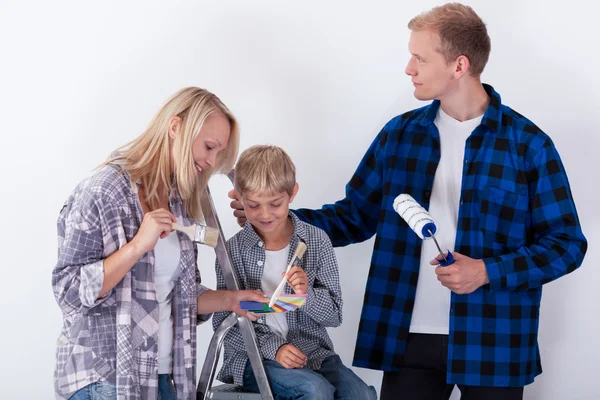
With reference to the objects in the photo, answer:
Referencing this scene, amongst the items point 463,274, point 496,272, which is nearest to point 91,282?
point 463,274

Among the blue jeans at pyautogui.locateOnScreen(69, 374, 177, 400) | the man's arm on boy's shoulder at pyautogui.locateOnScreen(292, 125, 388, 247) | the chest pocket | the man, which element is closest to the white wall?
the man's arm on boy's shoulder at pyautogui.locateOnScreen(292, 125, 388, 247)

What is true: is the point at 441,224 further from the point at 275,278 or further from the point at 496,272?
the point at 275,278

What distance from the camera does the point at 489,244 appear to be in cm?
257

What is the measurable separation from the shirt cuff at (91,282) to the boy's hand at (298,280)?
1.79ft

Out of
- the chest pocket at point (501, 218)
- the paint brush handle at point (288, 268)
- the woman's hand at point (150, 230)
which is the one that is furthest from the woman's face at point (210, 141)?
the chest pocket at point (501, 218)

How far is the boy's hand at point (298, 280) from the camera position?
2.31 metres

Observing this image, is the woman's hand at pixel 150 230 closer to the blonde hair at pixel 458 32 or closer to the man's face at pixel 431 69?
the man's face at pixel 431 69

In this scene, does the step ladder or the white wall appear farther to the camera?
the white wall

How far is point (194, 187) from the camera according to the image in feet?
7.73

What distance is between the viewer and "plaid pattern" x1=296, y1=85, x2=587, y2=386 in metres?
2.51

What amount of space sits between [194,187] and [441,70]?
84 cm

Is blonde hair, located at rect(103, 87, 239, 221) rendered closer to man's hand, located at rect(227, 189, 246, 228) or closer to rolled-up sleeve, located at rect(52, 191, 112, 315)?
rolled-up sleeve, located at rect(52, 191, 112, 315)

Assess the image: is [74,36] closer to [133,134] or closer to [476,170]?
[133,134]

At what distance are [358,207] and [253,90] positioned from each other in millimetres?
674
